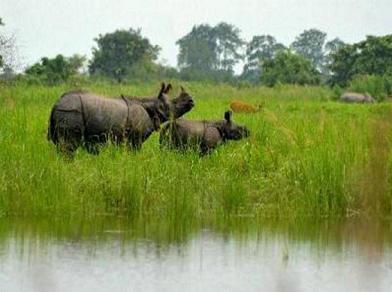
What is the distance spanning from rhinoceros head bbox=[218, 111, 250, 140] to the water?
483cm

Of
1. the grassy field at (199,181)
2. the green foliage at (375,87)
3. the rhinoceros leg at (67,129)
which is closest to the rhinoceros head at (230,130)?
the grassy field at (199,181)

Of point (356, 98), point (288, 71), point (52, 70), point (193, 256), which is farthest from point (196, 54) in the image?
point (193, 256)

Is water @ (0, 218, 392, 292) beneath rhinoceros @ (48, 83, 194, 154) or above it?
beneath

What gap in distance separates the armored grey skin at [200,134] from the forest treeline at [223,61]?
7090 mm

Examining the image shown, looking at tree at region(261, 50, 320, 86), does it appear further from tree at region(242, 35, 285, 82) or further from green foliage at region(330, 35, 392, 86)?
tree at region(242, 35, 285, 82)

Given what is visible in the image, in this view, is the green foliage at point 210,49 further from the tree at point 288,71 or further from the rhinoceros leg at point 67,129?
the rhinoceros leg at point 67,129

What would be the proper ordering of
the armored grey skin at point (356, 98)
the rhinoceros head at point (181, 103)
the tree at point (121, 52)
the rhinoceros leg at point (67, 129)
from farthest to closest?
the tree at point (121, 52)
the armored grey skin at point (356, 98)
the rhinoceros head at point (181, 103)
the rhinoceros leg at point (67, 129)

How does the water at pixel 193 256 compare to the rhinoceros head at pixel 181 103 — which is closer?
the water at pixel 193 256

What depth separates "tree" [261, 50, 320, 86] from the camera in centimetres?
4541

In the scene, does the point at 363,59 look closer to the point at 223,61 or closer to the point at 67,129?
the point at 67,129

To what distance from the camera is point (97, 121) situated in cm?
1340

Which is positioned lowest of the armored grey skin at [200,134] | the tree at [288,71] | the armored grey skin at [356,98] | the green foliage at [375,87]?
the armored grey skin at [200,134]

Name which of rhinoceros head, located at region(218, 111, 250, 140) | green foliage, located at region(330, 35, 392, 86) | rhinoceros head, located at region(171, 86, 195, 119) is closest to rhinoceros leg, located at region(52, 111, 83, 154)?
rhinoceros head, located at region(171, 86, 195, 119)

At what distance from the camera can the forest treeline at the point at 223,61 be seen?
36812 millimetres
